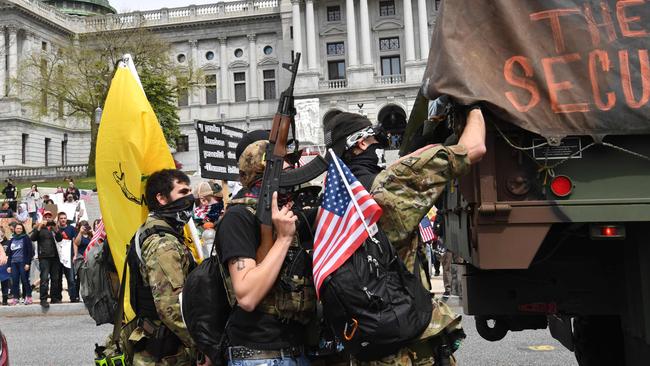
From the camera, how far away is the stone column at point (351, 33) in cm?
5295

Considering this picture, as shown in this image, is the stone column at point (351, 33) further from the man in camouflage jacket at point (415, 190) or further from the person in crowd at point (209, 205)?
the man in camouflage jacket at point (415, 190)

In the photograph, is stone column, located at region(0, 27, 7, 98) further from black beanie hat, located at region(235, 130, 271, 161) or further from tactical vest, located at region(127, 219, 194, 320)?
black beanie hat, located at region(235, 130, 271, 161)

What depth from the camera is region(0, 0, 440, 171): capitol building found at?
52281mm

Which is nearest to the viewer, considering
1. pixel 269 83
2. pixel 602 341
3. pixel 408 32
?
pixel 602 341

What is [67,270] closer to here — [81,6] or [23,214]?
[23,214]

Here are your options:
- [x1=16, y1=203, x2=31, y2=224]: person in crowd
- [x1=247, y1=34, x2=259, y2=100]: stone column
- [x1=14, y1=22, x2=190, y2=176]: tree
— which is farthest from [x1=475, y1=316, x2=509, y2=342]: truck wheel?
[x1=247, y1=34, x2=259, y2=100]: stone column

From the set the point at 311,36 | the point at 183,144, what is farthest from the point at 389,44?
the point at 183,144

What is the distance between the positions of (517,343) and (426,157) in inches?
216

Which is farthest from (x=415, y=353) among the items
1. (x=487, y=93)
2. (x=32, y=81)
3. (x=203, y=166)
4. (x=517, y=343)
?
(x=32, y=81)

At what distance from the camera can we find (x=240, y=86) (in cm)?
6203

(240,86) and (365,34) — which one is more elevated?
(365,34)

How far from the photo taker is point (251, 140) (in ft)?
11.2

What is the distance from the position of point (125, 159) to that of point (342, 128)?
7.16 feet

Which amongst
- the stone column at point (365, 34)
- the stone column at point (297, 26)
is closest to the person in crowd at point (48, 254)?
the stone column at point (365, 34)
